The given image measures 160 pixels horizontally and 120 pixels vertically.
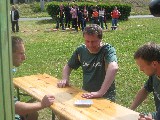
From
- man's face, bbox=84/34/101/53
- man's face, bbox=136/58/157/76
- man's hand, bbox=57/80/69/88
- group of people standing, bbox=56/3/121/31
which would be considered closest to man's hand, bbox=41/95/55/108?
man's hand, bbox=57/80/69/88

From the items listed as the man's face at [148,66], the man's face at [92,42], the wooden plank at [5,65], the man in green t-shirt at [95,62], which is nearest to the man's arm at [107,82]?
the man in green t-shirt at [95,62]

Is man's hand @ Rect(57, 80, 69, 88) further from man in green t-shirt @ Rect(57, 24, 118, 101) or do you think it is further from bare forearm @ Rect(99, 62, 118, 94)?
bare forearm @ Rect(99, 62, 118, 94)

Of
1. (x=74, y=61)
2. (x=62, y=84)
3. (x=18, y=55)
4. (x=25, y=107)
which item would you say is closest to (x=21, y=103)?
(x=25, y=107)

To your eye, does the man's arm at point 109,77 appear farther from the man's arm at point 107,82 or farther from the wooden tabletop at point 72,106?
the wooden tabletop at point 72,106

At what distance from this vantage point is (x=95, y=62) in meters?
3.63

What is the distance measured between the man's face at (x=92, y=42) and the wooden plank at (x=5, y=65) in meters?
2.27

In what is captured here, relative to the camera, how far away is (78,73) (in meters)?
7.66

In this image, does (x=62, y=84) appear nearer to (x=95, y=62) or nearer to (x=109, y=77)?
(x=95, y=62)

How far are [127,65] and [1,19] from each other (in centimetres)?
768

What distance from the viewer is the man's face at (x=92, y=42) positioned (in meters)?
3.40

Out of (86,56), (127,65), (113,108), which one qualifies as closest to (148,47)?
(113,108)

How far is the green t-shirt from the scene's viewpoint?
140 inches

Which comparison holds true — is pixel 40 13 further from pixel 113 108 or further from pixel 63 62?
pixel 113 108

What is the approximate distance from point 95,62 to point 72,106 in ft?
2.52
